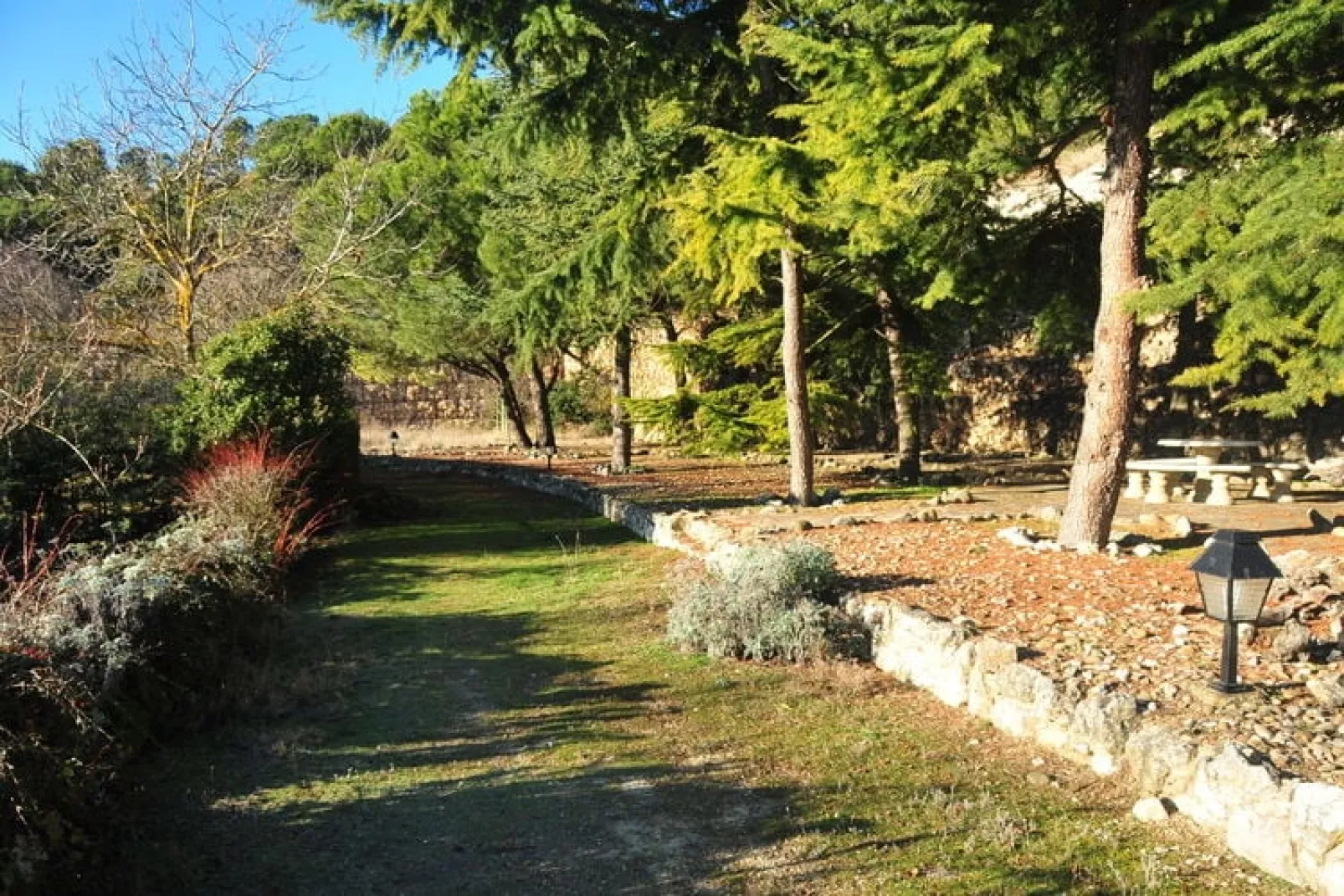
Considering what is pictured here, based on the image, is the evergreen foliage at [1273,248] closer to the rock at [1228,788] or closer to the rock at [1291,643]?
the rock at [1291,643]

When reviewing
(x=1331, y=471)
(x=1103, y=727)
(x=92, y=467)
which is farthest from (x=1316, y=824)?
(x=1331, y=471)

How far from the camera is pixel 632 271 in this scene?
12414mm

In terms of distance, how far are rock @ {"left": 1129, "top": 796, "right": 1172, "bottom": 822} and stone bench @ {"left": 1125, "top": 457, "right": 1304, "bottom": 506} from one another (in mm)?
8648

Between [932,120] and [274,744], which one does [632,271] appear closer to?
[932,120]

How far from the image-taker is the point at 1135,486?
1339cm

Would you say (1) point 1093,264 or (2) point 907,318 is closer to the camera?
(1) point 1093,264

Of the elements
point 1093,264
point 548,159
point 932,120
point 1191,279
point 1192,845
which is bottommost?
point 1192,845

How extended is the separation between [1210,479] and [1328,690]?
9.41m

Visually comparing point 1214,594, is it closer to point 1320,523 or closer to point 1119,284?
point 1119,284

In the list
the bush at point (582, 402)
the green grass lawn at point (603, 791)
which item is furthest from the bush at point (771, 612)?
the bush at point (582, 402)

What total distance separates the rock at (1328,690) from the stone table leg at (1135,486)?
28.3 ft

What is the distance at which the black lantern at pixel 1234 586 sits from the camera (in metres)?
4.83

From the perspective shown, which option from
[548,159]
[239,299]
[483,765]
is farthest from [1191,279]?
[239,299]

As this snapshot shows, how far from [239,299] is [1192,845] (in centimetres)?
1436
